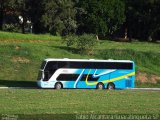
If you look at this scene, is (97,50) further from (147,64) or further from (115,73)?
(115,73)

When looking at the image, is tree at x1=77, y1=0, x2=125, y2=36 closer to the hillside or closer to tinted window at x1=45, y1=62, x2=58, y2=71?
the hillside

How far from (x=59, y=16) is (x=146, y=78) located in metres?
29.7

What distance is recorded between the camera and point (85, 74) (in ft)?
151

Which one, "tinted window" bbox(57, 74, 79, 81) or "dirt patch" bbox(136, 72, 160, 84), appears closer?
"tinted window" bbox(57, 74, 79, 81)

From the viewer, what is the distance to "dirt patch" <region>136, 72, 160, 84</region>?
173 feet

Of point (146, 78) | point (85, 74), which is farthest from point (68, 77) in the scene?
point (146, 78)

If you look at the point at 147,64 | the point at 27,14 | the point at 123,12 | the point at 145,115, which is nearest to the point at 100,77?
the point at 147,64

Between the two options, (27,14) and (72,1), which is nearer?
(27,14)

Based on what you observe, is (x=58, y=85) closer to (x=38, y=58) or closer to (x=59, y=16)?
(x=38, y=58)

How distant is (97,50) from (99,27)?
26150 mm

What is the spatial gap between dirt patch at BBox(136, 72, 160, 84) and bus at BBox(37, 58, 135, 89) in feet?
19.5

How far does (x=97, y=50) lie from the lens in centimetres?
6053

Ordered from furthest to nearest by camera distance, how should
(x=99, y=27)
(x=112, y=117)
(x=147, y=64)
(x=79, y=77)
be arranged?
(x=99, y=27)
(x=147, y=64)
(x=79, y=77)
(x=112, y=117)

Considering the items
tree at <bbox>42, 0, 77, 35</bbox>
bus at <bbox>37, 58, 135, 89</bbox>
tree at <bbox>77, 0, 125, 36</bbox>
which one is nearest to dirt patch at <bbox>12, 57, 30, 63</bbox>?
bus at <bbox>37, 58, 135, 89</bbox>
